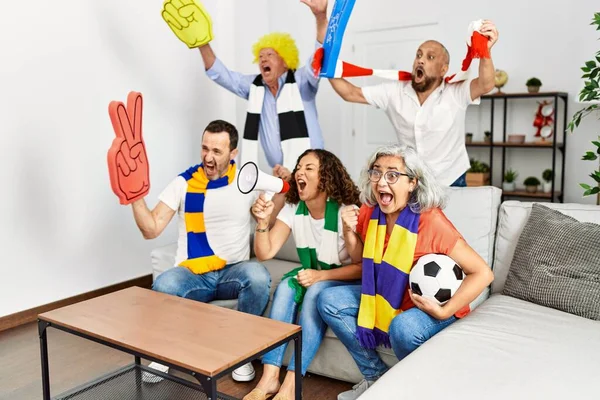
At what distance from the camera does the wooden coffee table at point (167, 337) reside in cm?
176

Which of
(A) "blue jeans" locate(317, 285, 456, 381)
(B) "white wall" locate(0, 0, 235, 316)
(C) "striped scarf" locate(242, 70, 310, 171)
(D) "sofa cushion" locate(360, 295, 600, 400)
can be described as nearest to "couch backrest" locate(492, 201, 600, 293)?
(D) "sofa cushion" locate(360, 295, 600, 400)

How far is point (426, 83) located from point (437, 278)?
4.46 feet

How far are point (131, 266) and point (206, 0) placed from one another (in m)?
2.23

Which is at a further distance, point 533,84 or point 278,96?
point 533,84

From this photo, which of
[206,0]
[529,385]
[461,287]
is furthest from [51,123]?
[529,385]

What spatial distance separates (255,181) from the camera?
225 centimetres

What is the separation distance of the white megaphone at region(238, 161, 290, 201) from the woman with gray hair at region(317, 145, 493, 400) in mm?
360

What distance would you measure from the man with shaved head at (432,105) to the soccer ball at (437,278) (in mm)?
1166

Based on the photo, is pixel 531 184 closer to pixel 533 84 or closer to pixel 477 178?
pixel 477 178

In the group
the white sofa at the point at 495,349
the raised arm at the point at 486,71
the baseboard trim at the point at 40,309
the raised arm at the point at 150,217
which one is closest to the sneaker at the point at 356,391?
the white sofa at the point at 495,349

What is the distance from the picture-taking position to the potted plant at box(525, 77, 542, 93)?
445cm

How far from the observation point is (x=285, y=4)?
531cm

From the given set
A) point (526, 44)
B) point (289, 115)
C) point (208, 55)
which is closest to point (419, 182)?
point (289, 115)

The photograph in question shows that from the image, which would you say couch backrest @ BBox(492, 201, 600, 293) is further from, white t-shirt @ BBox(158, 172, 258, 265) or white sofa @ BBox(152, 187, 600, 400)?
white t-shirt @ BBox(158, 172, 258, 265)
